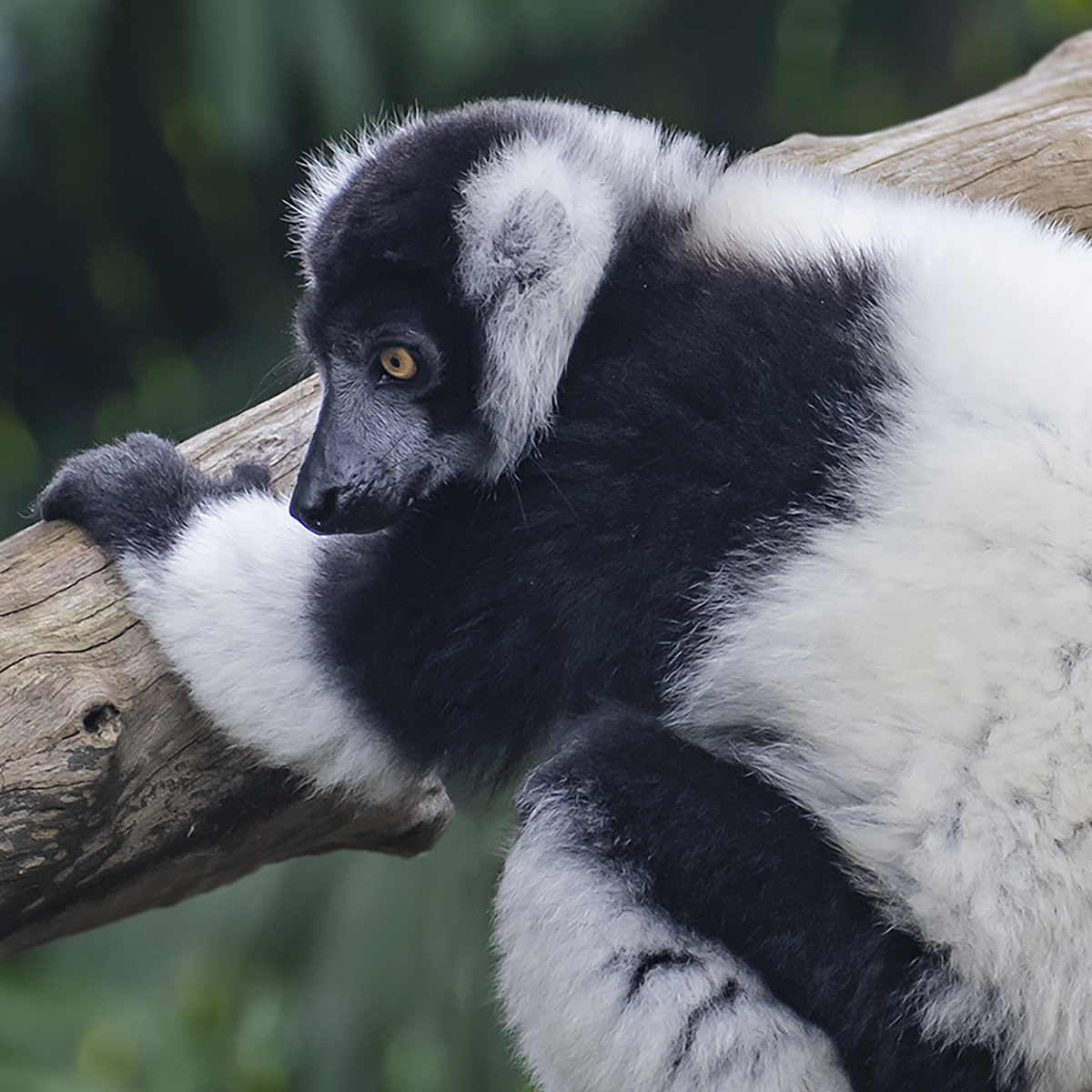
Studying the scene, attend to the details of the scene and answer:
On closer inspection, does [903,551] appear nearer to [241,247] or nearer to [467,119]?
[467,119]

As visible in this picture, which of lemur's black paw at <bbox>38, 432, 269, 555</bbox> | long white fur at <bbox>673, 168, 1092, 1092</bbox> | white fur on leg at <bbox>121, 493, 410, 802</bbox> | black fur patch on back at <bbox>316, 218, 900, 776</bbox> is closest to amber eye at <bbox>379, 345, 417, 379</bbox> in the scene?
black fur patch on back at <bbox>316, 218, 900, 776</bbox>

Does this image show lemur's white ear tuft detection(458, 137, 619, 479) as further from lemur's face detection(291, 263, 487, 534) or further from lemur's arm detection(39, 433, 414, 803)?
lemur's arm detection(39, 433, 414, 803)

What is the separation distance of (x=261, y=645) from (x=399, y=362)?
747mm

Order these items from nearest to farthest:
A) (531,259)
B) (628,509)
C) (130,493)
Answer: (628,509), (531,259), (130,493)

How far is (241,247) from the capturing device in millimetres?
6277

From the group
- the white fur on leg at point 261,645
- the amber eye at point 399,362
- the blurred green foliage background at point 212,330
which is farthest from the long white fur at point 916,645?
the blurred green foliage background at point 212,330

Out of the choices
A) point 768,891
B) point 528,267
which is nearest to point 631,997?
point 768,891

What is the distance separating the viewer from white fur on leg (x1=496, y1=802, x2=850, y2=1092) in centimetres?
240

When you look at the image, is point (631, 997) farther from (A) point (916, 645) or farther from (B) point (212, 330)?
(B) point (212, 330)

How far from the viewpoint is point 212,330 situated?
6410 millimetres

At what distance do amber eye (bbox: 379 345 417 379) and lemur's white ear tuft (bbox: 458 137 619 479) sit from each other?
171mm

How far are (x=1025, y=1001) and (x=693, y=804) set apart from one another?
73cm

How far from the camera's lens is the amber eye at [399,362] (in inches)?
107

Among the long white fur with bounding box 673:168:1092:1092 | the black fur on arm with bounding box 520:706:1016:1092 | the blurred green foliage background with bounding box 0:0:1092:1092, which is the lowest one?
the blurred green foliage background with bounding box 0:0:1092:1092
